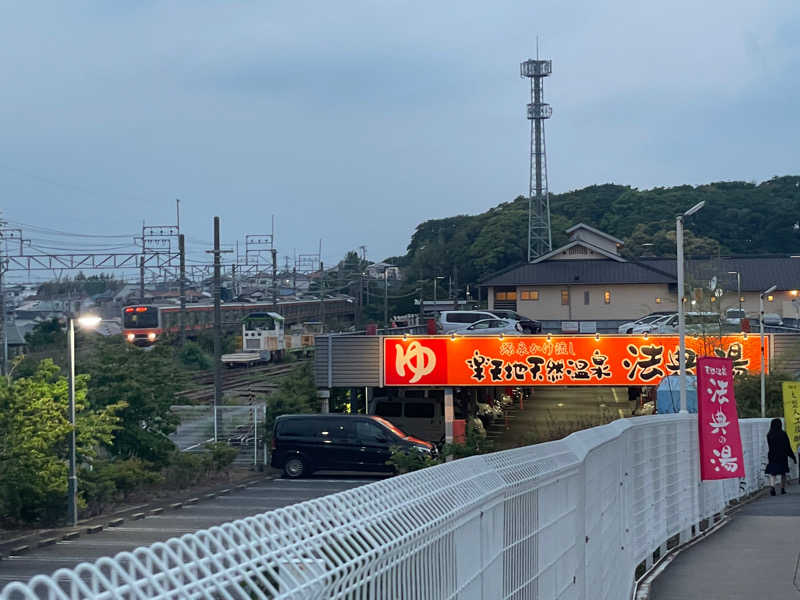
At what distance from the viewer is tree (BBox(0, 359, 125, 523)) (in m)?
19.8

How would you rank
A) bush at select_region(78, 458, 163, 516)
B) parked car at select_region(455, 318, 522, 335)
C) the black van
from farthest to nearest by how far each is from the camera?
parked car at select_region(455, 318, 522, 335) → the black van → bush at select_region(78, 458, 163, 516)

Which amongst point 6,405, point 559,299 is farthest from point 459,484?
point 559,299

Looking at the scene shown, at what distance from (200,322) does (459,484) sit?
5943cm

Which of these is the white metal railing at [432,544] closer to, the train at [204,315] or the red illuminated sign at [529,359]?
the red illuminated sign at [529,359]

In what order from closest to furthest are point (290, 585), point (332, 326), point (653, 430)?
point (290, 585) < point (653, 430) < point (332, 326)

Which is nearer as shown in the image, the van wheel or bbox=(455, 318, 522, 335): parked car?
the van wheel

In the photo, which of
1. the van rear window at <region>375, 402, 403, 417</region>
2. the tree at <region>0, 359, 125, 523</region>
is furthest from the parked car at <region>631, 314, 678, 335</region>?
the tree at <region>0, 359, 125, 523</region>

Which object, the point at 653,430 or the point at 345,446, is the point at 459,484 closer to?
the point at 653,430

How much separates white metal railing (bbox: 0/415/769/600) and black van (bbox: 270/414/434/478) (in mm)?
18365

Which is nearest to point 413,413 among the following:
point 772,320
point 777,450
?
point 777,450

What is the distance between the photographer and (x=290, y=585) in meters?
2.40

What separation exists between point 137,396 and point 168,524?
22.5 ft

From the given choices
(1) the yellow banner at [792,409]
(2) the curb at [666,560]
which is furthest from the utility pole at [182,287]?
(2) the curb at [666,560]

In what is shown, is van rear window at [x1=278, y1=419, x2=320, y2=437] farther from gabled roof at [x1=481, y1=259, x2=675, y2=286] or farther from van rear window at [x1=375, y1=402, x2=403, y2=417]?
gabled roof at [x1=481, y1=259, x2=675, y2=286]
